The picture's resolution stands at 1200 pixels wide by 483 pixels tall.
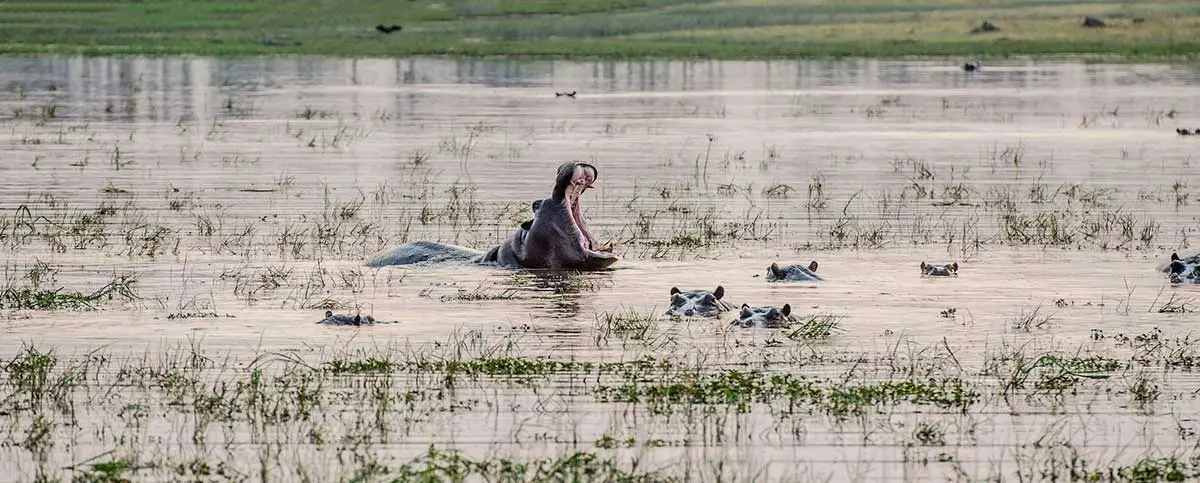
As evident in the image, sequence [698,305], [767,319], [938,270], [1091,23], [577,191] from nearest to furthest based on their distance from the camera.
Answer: [767,319], [698,305], [938,270], [577,191], [1091,23]

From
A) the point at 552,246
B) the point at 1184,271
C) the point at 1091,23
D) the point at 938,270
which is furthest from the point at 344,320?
the point at 1091,23

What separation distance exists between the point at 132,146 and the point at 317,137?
3.92 metres

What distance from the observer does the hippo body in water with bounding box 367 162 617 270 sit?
18891mm

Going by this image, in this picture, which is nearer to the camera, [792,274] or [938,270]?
[792,274]

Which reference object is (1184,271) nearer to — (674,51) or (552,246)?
(552,246)

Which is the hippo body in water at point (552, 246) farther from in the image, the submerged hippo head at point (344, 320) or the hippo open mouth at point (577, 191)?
the submerged hippo head at point (344, 320)

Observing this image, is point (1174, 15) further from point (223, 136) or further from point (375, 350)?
point (375, 350)

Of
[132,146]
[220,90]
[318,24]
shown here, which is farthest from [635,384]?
[318,24]

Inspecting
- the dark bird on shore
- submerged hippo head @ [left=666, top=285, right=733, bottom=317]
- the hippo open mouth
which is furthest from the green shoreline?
submerged hippo head @ [left=666, top=285, right=733, bottom=317]

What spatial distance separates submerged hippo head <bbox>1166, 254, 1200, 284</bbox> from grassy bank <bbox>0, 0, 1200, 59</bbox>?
66133 mm

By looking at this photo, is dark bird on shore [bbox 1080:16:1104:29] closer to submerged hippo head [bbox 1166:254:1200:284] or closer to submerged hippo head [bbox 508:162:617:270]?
submerged hippo head [bbox 1166:254:1200:284]

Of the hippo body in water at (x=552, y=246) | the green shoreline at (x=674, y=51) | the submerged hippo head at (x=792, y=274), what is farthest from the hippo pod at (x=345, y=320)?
the green shoreline at (x=674, y=51)

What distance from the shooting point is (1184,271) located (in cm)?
1806

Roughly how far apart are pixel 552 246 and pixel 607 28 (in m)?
83.7
